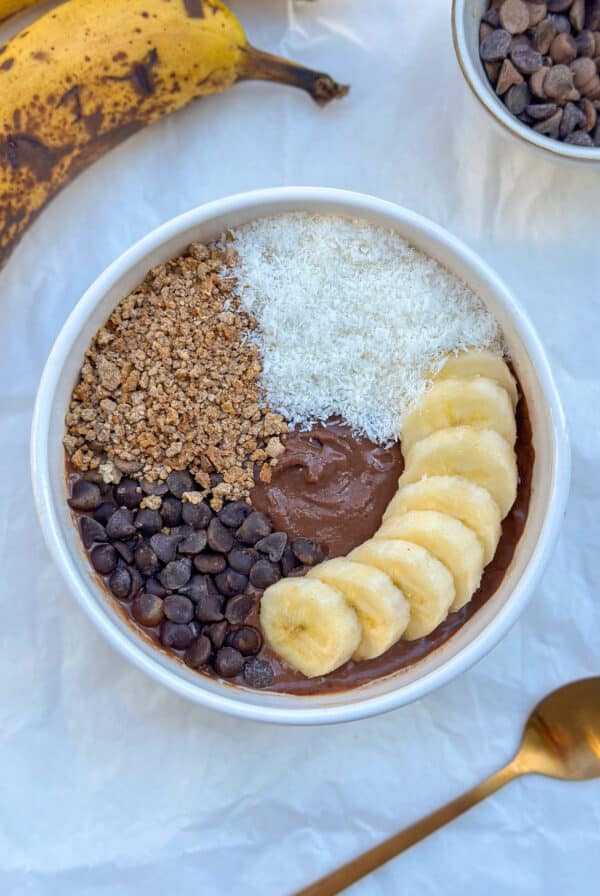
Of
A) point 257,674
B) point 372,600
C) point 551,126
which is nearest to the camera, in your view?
point 372,600

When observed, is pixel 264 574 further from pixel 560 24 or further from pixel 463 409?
pixel 560 24

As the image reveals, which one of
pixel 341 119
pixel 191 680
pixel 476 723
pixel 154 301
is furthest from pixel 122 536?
pixel 341 119

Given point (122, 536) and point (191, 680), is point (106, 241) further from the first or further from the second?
point (191, 680)

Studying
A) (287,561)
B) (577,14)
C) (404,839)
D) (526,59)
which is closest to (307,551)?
(287,561)

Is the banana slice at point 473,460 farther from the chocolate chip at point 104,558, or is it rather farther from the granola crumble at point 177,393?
the chocolate chip at point 104,558

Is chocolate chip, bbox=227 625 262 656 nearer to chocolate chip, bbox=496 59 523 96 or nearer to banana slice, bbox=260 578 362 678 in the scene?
banana slice, bbox=260 578 362 678

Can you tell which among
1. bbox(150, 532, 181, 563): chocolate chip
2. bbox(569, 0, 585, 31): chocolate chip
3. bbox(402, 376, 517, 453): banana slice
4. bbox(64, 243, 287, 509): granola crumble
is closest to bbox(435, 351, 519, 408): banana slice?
bbox(402, 376, 517, 453): banana slice
